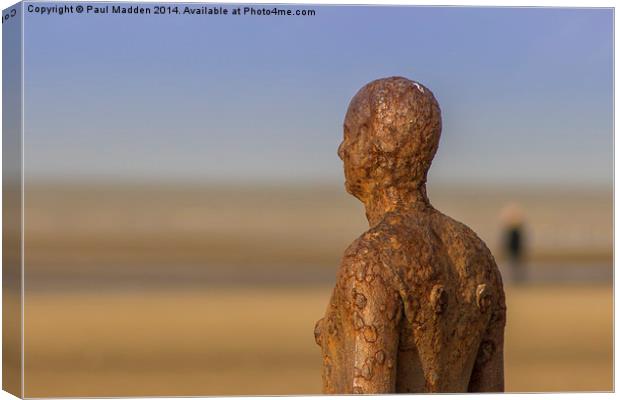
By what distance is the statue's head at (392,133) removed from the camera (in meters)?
8.30

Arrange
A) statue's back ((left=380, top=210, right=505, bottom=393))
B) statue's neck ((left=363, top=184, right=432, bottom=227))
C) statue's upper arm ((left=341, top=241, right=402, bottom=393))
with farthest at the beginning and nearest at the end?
statue's neck ((left=363, top=184, right=432, bottom=227)), statue's back ((left=380, top=210, right=505, bottom=393)), statue's upper arm ((left=341, top=241, right=402, bottom=393))

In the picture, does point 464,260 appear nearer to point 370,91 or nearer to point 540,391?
point 370,91

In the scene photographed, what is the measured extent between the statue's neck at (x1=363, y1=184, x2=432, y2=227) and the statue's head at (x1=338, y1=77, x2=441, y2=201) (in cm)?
3

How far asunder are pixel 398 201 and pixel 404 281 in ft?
2.22

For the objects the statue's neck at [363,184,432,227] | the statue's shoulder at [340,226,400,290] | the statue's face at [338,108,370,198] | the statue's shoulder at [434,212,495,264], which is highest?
the statue's face at [338,108,370,198]

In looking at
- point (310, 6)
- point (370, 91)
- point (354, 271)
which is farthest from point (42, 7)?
point (354, 271)

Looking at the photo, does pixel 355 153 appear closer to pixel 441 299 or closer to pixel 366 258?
pixel 366 258

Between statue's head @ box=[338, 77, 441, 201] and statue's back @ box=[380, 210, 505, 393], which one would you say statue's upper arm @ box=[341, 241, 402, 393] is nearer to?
statue's back @ box=[380, 210, 505, 393]

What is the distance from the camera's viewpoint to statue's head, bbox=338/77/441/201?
27.2 ft

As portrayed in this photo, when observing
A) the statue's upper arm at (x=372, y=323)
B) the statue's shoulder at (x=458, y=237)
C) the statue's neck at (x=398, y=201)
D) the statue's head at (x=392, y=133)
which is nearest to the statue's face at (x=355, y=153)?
the statue's head at (x=392, y=133)

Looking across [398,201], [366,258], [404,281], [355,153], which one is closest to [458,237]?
[398,201]

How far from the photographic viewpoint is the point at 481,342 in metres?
8.56

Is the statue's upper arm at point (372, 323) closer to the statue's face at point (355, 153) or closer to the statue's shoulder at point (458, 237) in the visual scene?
the statue's shoulder at point (458, 237)

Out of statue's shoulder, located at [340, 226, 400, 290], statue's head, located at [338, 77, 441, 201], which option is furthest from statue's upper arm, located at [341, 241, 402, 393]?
statue's head, located at [338, 77, 441, 201]
